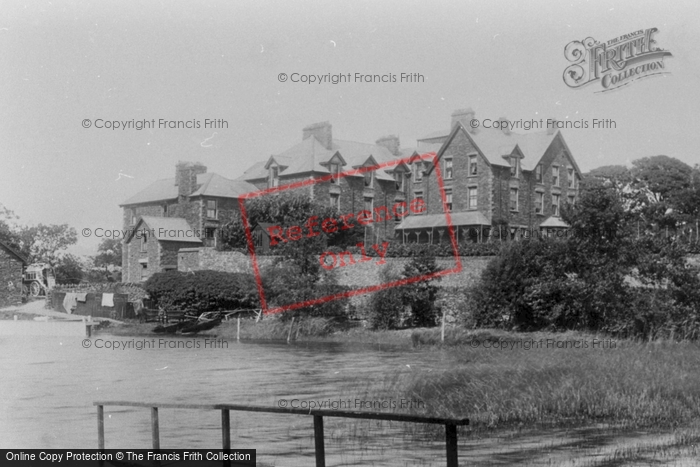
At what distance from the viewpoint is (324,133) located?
214ft

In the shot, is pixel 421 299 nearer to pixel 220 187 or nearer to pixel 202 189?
pixel 202 189

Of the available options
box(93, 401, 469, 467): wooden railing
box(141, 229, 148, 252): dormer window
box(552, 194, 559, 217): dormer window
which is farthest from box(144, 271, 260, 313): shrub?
box(93, 401, 469, 467): wooden railing

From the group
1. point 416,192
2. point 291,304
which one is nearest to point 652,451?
point 291,304

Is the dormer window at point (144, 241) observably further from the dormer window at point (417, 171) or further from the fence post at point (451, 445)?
the fence post at point (451, 445)

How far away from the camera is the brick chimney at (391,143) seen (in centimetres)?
6888

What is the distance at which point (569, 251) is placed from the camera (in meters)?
35.3

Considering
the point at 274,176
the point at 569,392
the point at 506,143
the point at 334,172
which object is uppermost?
the point at 506,143

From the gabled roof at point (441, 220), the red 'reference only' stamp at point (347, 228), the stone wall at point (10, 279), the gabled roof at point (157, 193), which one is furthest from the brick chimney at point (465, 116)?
the stone wall at point (10, 279)

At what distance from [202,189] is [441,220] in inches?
677

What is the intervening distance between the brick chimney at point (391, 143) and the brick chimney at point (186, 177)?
15.9 m

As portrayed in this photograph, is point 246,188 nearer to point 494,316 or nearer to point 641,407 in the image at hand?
point 494,316

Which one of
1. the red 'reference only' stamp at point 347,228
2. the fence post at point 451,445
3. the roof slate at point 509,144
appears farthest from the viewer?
the roof slate at point 509,144

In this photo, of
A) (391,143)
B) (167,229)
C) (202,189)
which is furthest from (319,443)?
(391,143)

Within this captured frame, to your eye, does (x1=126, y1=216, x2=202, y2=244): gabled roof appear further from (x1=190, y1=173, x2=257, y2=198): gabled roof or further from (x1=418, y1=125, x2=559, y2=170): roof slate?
(x1=418, y1=125, x2=559, y2=170): roof slate
